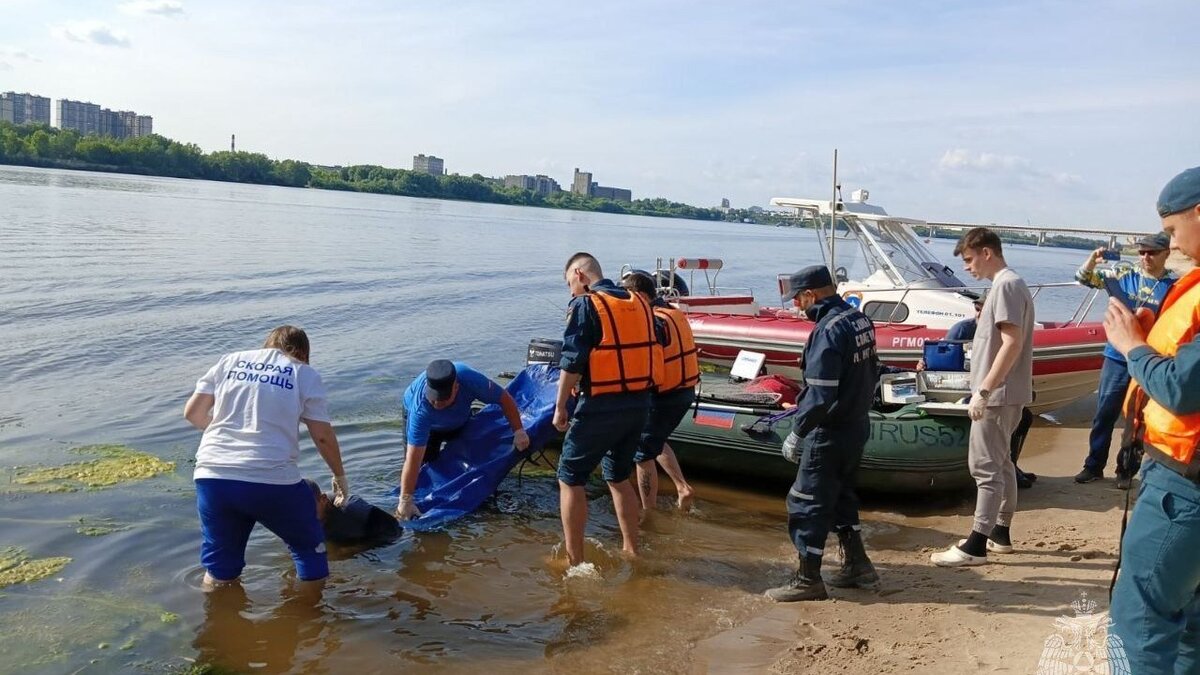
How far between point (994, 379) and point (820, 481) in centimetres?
109

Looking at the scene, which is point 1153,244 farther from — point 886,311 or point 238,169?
point 238,169

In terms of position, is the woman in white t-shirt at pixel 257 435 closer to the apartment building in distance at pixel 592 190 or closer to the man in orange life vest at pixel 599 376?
the man in orange life vest at pixel 599 376

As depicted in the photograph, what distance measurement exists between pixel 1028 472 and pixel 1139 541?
208 inches

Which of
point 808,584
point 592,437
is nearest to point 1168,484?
point 808,584

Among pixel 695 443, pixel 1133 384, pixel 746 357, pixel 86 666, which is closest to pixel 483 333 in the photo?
pixel 746 357

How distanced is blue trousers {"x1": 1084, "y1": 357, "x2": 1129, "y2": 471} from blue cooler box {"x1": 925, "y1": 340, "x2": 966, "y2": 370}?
1047 mm

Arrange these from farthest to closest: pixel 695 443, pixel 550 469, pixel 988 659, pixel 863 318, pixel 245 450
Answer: pixel 550 469 < pixel 695 443 < pixel 863 318 < pixel 245 450 < pixel 988 659

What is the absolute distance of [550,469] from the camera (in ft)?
25.3

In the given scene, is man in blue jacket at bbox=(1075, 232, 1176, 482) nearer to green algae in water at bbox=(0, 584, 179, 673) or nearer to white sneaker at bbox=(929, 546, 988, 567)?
white sneaker at bbox=(929, 546, 988, 567)

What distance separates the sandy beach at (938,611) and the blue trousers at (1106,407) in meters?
0.81

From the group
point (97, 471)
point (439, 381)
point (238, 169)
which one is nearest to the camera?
point (439, 381)

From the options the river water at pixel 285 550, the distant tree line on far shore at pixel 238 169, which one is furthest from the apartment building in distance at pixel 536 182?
the river water at pixel 285 550

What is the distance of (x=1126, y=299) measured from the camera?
568cm

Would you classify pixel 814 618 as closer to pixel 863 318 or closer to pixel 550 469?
pixel 863 318
